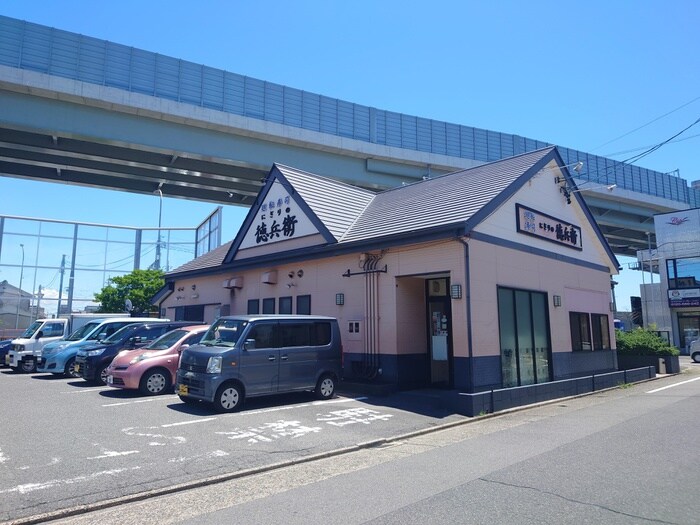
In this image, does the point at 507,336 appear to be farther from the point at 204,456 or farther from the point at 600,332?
the point at 204,456

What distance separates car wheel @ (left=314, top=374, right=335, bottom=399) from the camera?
11505 mm

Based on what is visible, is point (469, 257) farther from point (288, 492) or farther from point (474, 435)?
point (288, 492)

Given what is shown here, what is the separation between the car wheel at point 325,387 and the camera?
11.5 metres

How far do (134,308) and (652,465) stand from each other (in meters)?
30.8

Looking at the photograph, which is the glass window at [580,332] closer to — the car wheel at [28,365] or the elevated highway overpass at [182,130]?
the elevated highway overpass at [182,130]

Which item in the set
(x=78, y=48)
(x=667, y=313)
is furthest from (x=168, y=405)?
(x=667, y=313)

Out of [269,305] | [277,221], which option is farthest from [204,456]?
[277,221]

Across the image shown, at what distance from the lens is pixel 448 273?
38.9 feet

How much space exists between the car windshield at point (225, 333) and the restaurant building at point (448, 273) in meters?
3.95

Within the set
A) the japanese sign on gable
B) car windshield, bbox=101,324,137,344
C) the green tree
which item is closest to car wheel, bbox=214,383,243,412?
car windshield, bbox=101,324,137,344

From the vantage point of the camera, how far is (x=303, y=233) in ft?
52.6

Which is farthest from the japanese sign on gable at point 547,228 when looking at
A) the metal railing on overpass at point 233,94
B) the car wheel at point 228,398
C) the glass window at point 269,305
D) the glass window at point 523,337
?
the car wheel at point 228,398

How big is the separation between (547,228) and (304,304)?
7.79 m

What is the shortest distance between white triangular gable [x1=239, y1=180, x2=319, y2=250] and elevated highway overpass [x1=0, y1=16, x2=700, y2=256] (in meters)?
6.91
